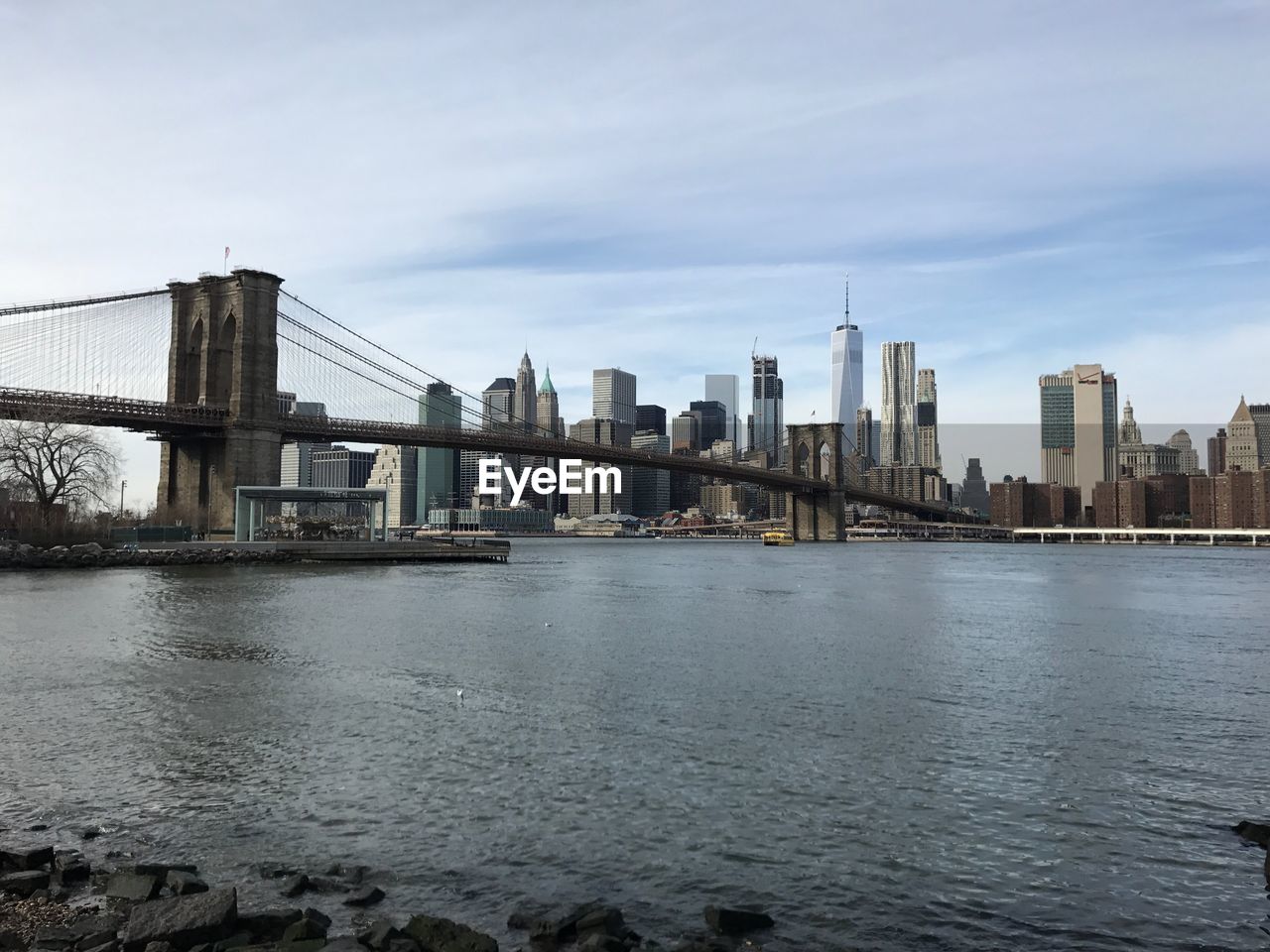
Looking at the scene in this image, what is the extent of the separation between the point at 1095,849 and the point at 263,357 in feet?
227

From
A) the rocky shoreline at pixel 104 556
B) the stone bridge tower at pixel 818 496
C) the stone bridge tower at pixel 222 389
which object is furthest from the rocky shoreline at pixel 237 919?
the stone bridge tower at pixel 818 496

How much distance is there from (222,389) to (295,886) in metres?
69.5

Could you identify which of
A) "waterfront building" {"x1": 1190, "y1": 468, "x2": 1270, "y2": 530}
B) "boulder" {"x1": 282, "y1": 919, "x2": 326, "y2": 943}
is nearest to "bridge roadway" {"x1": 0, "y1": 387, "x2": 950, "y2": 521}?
"boulder" {"x1": 282, "y1": 919, "x2": 326, "y2": 943}

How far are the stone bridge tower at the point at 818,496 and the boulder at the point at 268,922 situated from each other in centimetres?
12366

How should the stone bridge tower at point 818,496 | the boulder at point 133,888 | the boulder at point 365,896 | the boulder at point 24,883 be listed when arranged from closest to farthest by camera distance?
the boulder at point 133,888, the boulder at point 24,883, the boulder at point 365,896, the stone bridge tower at point 818,496

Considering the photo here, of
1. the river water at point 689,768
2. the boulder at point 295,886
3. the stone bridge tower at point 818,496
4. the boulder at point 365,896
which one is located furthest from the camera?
the stone bridge tower at point 818,496

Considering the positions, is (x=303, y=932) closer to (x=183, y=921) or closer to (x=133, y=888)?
(x=183, y=921)

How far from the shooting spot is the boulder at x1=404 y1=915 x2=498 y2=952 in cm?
718

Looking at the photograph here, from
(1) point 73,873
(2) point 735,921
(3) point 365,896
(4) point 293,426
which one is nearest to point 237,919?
(3) point 365,896

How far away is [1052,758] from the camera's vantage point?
13.3 meters

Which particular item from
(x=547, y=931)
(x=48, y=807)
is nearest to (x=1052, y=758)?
(x=547, y=931)

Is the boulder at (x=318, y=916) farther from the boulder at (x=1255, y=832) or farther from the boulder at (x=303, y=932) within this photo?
the boulder at (x=1255, y=832)

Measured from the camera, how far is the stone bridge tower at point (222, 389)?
68250 millimetres

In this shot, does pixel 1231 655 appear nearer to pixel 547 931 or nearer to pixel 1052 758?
pixel 1052 758
